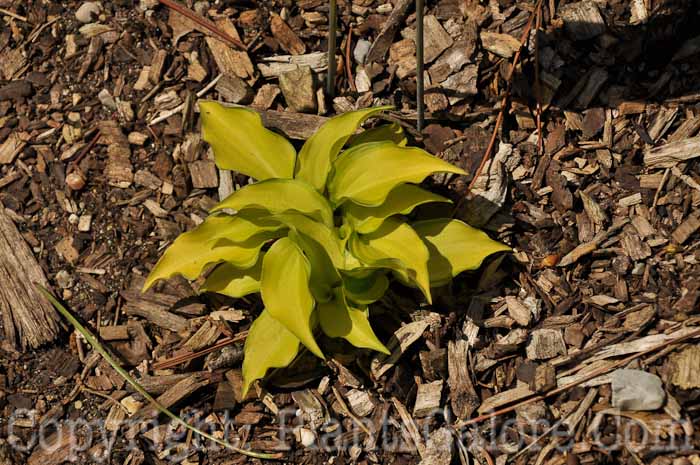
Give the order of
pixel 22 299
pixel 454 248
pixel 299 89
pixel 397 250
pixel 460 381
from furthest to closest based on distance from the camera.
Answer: pixel 299 89
pixel 22 299
pixel 460 381
pixel 454 248
pixel 397 250

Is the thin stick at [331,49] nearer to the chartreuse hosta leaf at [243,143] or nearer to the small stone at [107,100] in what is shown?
the chartreuse hosta leaf at [243,143]

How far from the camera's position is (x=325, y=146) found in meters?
2.56

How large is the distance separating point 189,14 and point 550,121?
64.1 inches

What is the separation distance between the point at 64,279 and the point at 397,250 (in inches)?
56.3

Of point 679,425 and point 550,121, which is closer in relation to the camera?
point 679,425

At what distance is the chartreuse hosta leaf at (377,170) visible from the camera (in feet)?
7.71

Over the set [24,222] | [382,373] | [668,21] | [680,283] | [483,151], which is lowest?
[382,373]

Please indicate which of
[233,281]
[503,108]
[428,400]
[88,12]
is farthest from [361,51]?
[428,400]

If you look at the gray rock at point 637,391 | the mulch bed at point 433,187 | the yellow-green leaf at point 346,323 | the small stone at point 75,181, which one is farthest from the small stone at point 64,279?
the gray rock at point 637,391

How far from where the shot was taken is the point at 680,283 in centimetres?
265

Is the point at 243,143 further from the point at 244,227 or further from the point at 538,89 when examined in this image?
the point at 538,89

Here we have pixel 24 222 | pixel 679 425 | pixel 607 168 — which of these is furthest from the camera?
pixel 24 222

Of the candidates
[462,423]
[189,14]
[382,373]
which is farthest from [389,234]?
[189,14]

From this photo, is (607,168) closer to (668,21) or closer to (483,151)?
(483,151)
